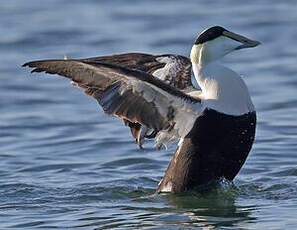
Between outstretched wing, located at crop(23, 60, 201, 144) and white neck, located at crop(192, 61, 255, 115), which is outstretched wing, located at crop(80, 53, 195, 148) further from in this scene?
white neck, located at crop(192, 61, 255, 115)

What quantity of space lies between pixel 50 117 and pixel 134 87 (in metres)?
4.94

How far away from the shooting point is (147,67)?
10648 millimetres

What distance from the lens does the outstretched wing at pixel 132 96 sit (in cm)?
920

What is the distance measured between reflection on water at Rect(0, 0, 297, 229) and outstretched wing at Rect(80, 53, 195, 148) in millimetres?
635

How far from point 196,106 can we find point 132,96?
1.93ft

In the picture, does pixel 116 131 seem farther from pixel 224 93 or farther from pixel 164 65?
pixel 224 93

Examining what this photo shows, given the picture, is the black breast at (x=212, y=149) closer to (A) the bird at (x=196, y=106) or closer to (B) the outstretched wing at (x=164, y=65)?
(A) the bird at (x=196, y=106)

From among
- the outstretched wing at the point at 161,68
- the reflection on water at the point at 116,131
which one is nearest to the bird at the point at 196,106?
the reflection on water at the point at 116,131

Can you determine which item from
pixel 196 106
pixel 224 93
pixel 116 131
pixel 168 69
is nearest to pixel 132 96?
pixel 196 106

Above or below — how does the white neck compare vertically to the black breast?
above

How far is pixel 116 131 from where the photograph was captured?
13195 mm

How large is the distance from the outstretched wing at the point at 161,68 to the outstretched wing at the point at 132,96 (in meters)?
0.77

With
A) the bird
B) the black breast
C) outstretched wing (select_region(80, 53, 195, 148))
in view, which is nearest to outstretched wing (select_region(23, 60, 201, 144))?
the bird

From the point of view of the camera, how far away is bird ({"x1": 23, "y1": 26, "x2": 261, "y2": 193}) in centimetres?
925
